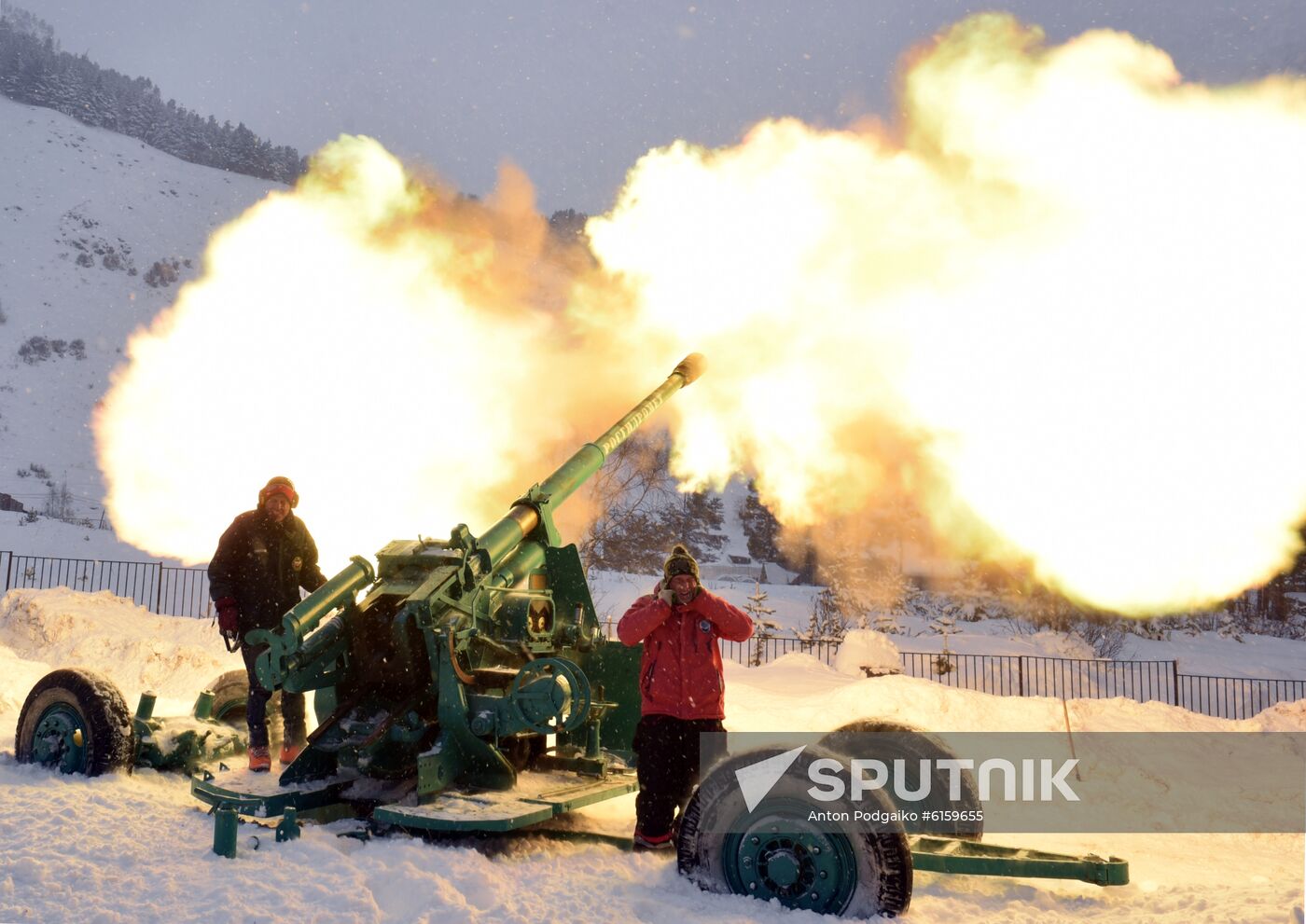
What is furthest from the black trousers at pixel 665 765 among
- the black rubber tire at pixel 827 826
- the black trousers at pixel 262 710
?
the black trousers at pixel 262 710

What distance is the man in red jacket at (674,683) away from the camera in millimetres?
5656

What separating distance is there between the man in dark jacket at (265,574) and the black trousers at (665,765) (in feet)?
9.65

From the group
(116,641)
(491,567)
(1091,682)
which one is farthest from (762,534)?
(491,567)

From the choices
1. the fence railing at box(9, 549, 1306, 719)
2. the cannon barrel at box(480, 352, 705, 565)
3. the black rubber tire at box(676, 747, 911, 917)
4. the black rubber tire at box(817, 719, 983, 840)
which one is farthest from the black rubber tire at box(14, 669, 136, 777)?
the fence railing at box(9, 549, 1306, 719)

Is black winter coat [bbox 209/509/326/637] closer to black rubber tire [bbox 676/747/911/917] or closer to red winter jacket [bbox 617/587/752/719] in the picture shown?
red winter jacket [bbox 617/587/752/719]

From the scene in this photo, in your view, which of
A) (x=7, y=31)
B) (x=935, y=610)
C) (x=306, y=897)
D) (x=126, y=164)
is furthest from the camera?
(x=7, y=31)

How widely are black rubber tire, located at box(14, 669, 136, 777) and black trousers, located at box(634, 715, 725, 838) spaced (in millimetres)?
3629

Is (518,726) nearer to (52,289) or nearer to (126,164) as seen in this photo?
(52,289)

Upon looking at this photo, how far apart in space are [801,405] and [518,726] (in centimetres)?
709

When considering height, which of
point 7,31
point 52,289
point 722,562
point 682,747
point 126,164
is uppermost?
point 7,31

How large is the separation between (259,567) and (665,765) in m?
3.55

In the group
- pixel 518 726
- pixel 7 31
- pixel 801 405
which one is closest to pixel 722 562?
pixel 801 405

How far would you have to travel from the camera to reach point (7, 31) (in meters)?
96.9

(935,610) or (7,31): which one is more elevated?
(7,31)
